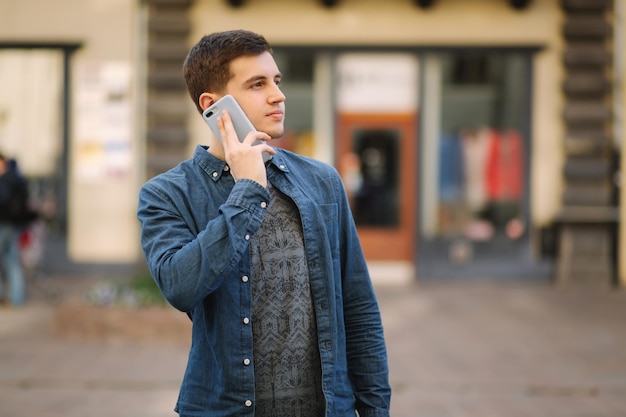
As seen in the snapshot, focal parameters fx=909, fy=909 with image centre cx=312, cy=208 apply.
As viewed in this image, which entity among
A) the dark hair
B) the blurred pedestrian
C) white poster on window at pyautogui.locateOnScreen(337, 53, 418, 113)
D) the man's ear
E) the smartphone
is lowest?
the blurred pedestrian

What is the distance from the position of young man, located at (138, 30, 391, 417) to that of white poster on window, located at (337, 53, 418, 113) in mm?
10992

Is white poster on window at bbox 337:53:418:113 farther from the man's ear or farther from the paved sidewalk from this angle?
the man's ear

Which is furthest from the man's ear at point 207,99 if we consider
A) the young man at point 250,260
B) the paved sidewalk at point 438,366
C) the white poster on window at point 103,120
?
the white poster on window at point 103,120

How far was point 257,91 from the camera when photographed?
7.70ft

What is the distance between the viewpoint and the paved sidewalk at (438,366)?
21.5ft

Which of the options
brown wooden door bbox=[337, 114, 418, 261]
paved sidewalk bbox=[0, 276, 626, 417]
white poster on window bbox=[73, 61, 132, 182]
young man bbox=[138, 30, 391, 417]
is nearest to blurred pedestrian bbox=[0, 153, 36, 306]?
paved sidewalk bbox=[0, 276, 626, 417]

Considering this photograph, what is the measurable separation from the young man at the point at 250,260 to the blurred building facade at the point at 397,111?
11.0 meters

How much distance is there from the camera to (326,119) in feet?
44.0

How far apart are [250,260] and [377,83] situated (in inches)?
443

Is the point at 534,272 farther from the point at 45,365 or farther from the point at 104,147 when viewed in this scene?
the point at 45,365

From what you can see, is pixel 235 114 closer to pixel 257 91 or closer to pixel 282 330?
pixel 257 91

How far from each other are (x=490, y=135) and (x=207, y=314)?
37.9ft

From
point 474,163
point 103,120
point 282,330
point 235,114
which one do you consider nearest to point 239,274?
point 282,330

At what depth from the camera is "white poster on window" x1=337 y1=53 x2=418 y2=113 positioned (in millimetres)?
13312
